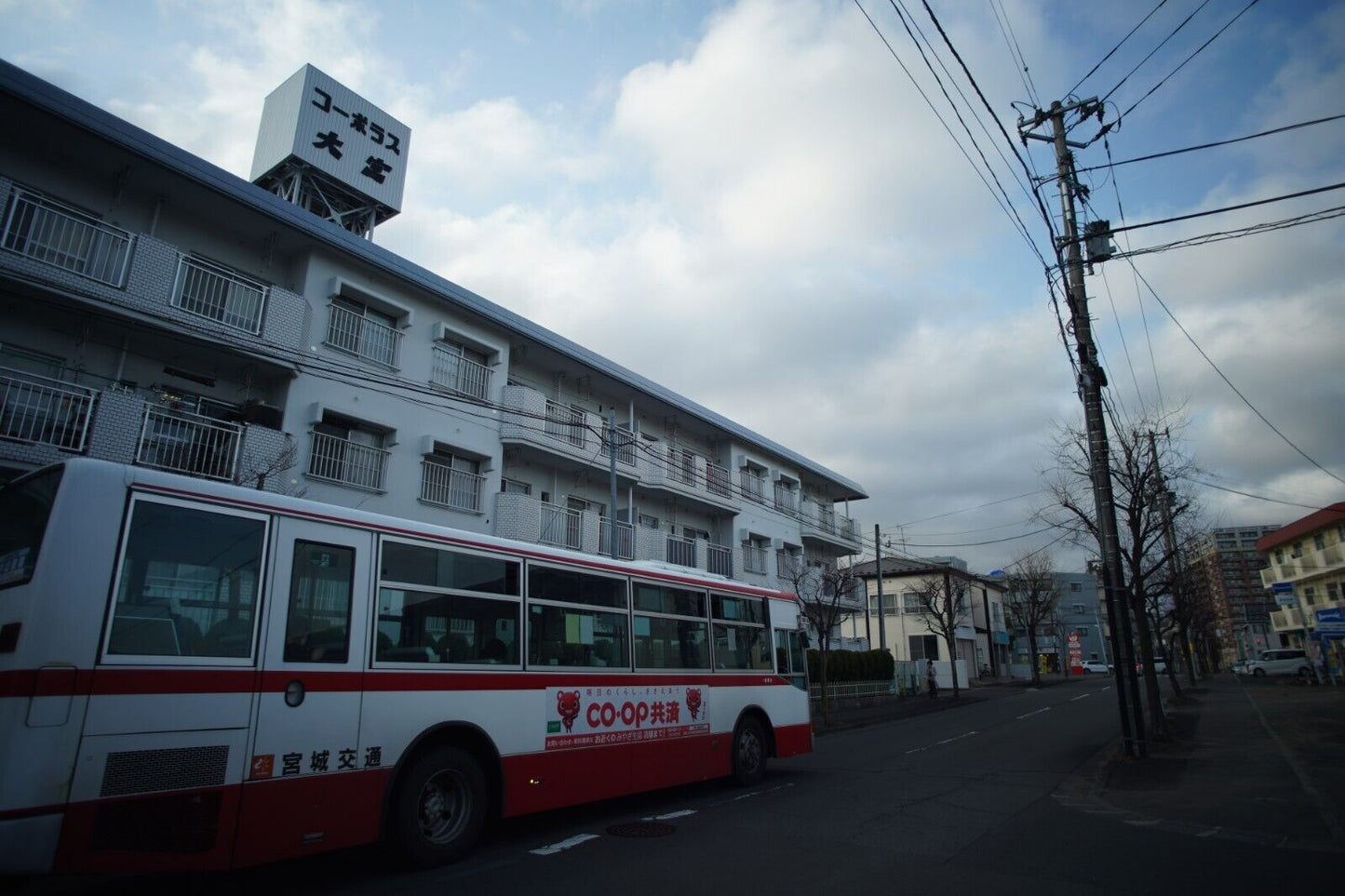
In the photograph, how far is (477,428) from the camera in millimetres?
18438

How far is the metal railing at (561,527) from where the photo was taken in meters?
19.7

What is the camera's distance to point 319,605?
5.83m

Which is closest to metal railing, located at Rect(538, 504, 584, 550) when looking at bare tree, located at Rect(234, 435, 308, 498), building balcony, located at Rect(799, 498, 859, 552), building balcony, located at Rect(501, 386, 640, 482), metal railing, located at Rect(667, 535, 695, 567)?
building balcony, located at Rect(501, 386, 640, 482)

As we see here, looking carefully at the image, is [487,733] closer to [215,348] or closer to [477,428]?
[215,348]

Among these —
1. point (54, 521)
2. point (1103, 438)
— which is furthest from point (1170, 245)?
point (54, 521)

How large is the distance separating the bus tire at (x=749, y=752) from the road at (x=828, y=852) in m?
0.27

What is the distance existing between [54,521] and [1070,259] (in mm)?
14646

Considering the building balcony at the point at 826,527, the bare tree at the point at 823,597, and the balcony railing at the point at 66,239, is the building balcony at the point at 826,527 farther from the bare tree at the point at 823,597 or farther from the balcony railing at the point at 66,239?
the balcony railing at the point at 66,239

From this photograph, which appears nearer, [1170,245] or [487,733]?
[487,733]

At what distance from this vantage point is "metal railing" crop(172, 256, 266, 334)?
1350 cm

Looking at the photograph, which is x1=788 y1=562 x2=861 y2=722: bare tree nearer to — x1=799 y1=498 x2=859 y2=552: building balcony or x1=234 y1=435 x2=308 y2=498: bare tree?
x1=799 y1=498 x2=859 y2=552: building balcony

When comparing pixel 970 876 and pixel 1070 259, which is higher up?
pixel 1070 259

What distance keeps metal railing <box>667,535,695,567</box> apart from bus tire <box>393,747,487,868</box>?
1766cm

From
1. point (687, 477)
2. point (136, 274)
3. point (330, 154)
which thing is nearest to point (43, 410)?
point (136, 274)
